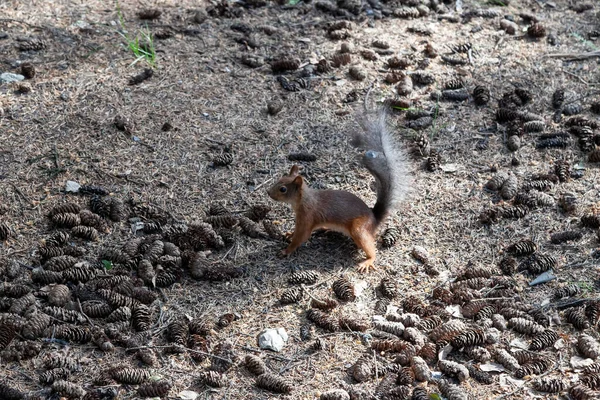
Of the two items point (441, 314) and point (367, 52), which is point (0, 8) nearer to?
point (367, 52)

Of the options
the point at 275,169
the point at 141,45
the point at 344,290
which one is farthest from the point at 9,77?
the point at 344,290

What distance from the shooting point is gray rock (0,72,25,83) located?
564 centimetres

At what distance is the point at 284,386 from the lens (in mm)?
3570

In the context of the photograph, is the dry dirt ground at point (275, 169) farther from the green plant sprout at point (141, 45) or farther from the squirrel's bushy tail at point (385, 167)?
the squirrel's bushy tail at point (385, 167)

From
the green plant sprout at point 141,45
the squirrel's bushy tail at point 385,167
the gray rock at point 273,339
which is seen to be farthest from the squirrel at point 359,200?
the green plant sprout at point 141,45

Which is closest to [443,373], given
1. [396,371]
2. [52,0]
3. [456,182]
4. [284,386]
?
[396,371]

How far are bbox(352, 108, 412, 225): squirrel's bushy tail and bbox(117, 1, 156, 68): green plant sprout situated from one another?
2153 mm

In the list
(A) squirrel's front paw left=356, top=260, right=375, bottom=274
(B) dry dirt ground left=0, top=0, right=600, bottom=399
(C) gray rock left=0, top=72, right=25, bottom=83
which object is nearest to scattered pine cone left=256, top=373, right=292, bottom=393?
A: (B) dry dirt ground left=0, top=0, right=600, bottom=399

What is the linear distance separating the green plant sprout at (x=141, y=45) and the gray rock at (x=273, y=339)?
2881mm

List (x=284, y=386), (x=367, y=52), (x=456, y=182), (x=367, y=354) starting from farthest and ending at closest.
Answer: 1. (x=367, y=52)
2. (x=456, y=182)
3. (x=367, y=354)
4. (x=284, y=386)

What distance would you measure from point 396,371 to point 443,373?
236 millimetres

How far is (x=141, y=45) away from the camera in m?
6.13

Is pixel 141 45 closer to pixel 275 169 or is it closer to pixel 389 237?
pixel 275 169

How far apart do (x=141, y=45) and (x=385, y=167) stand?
2.65 m
